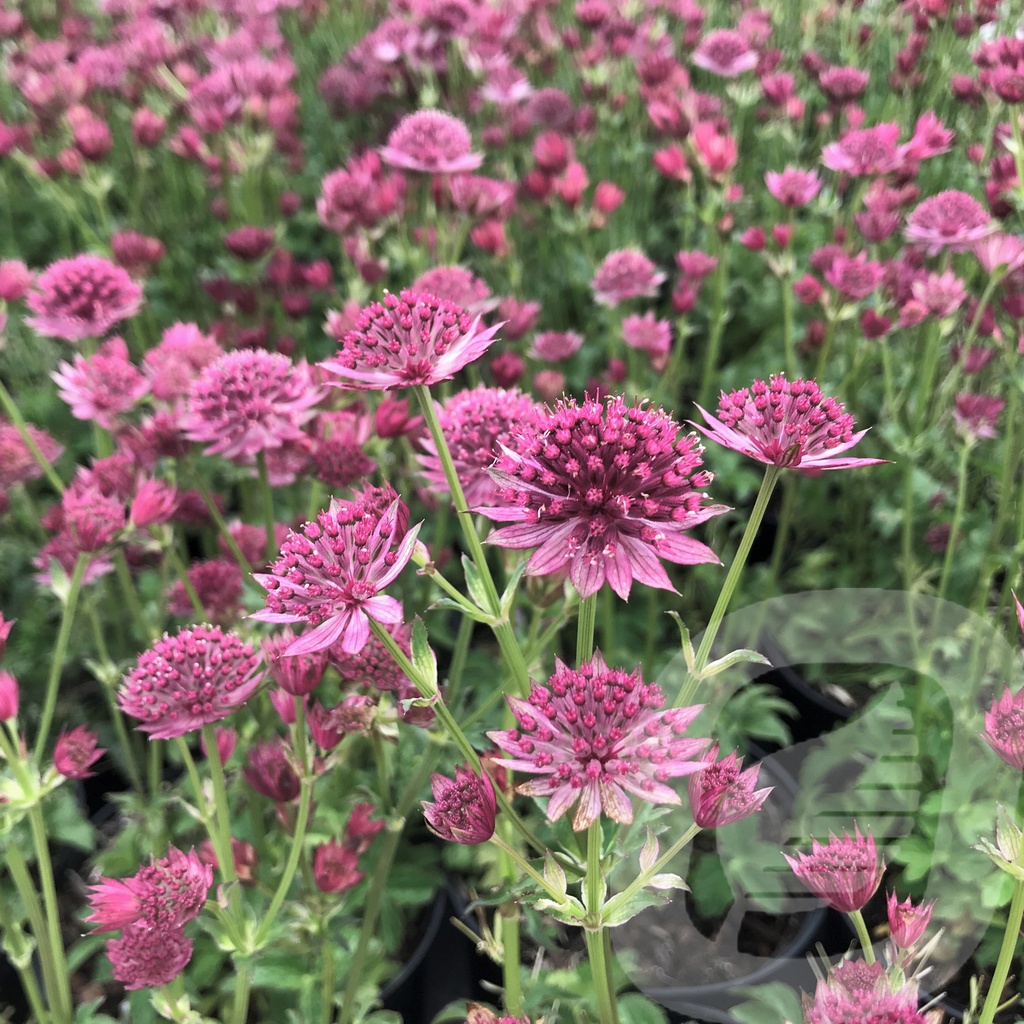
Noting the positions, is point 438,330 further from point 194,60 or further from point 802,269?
point 194,60

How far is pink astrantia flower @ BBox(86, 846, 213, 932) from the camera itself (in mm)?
780

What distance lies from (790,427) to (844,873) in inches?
14.3

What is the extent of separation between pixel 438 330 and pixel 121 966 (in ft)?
2.17

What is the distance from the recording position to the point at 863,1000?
64 centimetres

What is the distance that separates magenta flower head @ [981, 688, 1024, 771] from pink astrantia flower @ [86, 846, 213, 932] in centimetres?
70

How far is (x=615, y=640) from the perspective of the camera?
1764 mm

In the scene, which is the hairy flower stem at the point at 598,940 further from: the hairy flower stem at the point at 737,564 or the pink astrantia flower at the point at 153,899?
the pink astrantia flower at the point at 153,899

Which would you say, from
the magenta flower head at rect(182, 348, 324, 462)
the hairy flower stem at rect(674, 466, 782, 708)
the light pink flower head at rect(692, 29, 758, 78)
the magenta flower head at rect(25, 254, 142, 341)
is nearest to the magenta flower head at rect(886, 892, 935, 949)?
the hairy flower stem at rect(674, 466, 782, 708)

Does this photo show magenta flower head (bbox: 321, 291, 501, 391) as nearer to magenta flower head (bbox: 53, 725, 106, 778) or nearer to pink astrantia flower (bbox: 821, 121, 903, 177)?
magenta flower head (bbox: 53, 725, 106, 778)

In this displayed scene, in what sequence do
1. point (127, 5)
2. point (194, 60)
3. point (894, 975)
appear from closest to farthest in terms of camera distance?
point (894, 975)
point (194, 60)
point (127, 5)

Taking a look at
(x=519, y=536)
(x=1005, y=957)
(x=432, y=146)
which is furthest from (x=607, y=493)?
(x=432, y=146)

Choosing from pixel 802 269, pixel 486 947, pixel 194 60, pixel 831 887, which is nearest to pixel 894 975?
pixel 831 887

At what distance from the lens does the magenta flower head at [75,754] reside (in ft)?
3.13

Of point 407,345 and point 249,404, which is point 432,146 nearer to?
point 249,404
